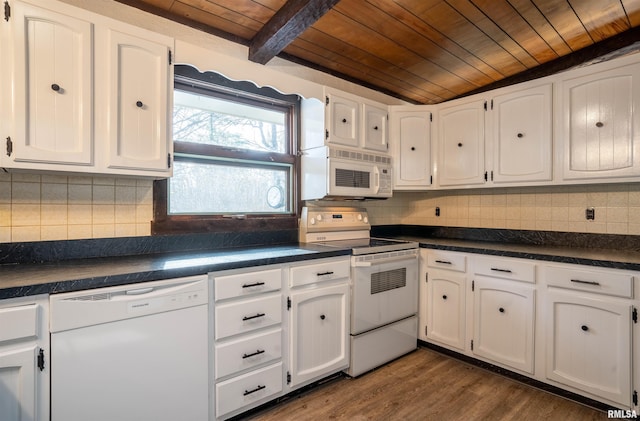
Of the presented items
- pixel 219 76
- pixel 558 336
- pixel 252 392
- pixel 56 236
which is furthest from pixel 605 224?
pixel 56 236

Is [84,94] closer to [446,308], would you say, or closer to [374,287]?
[374,287]

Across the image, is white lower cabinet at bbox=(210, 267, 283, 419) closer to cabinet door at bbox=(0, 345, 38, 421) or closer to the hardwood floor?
the hardwood floor

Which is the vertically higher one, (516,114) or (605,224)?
(516,114)

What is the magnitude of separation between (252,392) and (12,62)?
Answer: 1924 mm

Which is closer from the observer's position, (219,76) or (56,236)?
(56,236)

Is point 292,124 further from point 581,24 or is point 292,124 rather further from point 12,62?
point 581,24

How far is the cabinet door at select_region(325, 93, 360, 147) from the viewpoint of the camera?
248 cm

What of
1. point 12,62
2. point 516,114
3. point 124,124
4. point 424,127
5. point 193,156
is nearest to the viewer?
point 12,62

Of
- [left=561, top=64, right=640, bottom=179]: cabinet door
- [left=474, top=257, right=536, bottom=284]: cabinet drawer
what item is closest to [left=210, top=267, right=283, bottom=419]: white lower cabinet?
[left=474, top=257, right=536, bottom=284]: cabinet drawer

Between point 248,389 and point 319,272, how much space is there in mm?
766

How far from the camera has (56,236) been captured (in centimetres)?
168

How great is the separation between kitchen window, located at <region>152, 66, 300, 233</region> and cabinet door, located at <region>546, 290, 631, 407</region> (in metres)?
1.92

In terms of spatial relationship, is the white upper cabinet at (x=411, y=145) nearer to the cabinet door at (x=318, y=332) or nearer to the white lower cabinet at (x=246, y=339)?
the cabinet door at (x=318, y=332)

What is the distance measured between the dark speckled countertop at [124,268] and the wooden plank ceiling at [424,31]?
1.32 m
